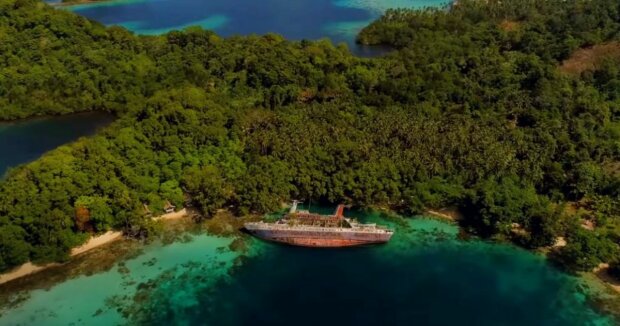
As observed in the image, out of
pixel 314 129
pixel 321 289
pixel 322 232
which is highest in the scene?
pixel 314 129

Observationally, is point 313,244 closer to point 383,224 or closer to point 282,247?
point 282,247

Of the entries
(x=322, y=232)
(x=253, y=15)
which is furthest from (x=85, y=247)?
(x=253, y=15)

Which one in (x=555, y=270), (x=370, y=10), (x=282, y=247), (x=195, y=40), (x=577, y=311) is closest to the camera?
(x=577, y=311)

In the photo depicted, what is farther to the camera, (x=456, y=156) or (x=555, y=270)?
(x=456, y=156)

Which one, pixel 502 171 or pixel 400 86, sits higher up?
pixel 400 86

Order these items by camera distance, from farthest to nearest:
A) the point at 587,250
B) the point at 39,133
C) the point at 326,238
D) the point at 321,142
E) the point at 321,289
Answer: the point at 39,133, the point at 321,142, the point at 326,238, the point at 587,250, the point at 321,289

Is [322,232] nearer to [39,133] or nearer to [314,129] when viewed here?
[314,129]

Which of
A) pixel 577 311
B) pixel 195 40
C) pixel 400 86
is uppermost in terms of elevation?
pixel 195 40

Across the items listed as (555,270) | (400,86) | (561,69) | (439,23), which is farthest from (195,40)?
(555,270)
